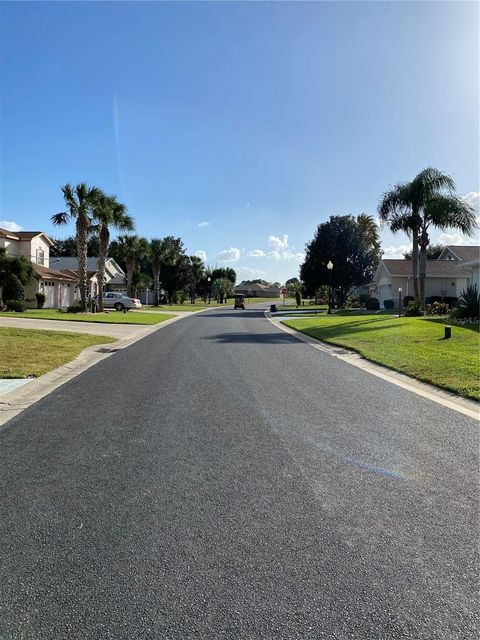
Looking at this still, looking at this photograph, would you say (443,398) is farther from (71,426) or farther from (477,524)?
(71,426)

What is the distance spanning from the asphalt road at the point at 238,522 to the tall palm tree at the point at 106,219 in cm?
3028

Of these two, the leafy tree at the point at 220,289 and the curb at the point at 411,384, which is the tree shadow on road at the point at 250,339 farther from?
the leafy tree at the point at 220,289

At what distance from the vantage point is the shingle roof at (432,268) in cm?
4106

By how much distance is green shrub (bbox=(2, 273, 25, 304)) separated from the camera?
108 feet

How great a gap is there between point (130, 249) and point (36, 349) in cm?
4566

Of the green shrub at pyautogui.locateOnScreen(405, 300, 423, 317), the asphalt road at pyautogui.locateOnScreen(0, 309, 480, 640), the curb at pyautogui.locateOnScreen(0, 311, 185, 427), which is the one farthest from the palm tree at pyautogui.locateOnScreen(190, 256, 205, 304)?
the asphalt road at pyautogui.locateOnScreen(0, 309, 480, 640)

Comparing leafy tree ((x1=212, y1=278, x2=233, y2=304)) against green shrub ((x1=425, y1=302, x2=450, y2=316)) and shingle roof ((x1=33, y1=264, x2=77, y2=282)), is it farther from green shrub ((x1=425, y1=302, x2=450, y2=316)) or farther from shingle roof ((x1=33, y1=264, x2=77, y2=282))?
green shrub ((x1=425, y1=302, x2=450, y2=316))

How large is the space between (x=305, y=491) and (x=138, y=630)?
2.02 meters

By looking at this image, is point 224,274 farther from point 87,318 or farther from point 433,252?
point 87,318

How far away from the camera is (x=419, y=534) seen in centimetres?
356

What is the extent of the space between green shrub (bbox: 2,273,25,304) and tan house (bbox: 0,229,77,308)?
4381mm

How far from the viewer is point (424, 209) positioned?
2945cm

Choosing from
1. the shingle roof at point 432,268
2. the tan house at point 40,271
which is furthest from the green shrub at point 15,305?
the shingle roof at point 432,268

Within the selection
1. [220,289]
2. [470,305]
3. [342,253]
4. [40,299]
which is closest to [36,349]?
[470,305]
